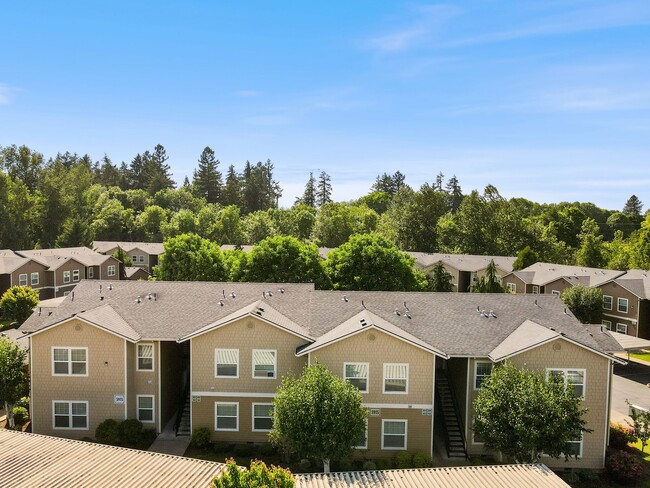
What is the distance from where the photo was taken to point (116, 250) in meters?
84.9

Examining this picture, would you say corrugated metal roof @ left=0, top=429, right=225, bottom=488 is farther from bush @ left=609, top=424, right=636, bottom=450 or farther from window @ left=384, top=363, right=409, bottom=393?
bush @ left=609, top=424, right=636, bottom=450

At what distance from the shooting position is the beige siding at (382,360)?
75.8 feet

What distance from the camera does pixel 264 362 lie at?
24000 millimetres

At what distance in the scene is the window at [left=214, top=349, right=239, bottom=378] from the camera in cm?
2403

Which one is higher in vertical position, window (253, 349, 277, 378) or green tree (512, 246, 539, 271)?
green tree (512, 246, 539, 271)

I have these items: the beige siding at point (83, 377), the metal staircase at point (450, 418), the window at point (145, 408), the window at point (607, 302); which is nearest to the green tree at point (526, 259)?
the window at point (607, 302)

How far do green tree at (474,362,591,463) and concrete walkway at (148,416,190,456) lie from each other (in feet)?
45.3

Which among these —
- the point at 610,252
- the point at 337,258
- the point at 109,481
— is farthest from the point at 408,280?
the point at 610,252

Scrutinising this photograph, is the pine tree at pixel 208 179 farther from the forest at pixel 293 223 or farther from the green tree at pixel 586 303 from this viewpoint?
the green tree at pixel 586 303

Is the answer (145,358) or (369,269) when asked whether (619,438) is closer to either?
(369,269)

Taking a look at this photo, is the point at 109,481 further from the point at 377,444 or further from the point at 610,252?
the point at 610,252

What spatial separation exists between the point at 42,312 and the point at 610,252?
85.6 metres

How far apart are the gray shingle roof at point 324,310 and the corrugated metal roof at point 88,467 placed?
7.13 metres

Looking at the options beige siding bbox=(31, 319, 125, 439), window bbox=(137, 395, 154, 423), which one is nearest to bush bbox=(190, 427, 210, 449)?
window bbox=(137, 395, 154, 423)
